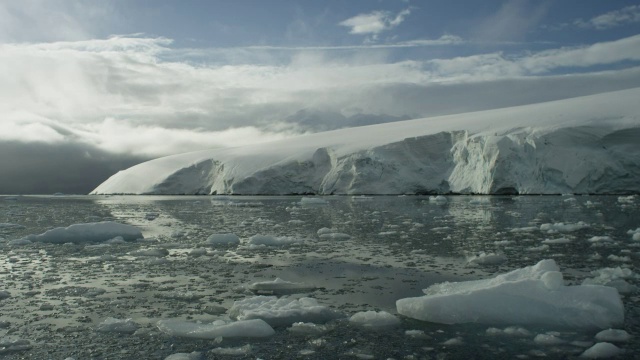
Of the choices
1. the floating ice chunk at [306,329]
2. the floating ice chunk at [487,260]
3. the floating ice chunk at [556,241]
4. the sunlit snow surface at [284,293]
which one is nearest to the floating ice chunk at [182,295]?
the sunlit snow surface at [284,293]

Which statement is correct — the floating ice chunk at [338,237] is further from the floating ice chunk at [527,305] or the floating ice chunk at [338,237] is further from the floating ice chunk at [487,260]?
the floating ice chunk at [527,305]

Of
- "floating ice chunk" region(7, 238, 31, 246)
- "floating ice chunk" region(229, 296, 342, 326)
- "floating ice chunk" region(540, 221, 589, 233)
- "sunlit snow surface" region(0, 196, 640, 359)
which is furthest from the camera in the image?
"floating ice chunk" region(540, 221, 589, 233)

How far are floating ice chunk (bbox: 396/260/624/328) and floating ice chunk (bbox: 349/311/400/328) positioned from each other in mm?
248

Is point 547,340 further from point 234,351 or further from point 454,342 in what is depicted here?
point 234,351

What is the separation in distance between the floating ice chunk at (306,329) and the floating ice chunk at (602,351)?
1765mm

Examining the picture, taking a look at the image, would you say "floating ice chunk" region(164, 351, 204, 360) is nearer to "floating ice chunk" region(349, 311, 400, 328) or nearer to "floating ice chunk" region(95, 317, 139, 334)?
"floating ice chunk" region(95, 317, 139, 334)

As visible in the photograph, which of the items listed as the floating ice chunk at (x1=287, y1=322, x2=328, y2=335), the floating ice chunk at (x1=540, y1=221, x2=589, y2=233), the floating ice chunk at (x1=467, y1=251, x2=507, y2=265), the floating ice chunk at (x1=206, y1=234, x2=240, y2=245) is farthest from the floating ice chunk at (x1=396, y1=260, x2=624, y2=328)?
the floating ice chunk at (x1=540, y1=221, x2=589, y2=233)

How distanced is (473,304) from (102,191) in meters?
65.1

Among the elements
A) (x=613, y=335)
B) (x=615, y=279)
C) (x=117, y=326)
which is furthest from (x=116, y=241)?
(x=613, y=335)

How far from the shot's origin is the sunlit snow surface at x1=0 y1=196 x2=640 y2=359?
11.4 ft

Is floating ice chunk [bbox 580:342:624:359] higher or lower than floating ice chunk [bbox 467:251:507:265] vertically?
lower

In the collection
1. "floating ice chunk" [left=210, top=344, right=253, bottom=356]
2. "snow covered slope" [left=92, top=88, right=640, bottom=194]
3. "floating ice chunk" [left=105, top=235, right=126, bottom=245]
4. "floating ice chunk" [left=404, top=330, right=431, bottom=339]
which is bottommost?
"floating ice chunk" [left=404, top=330, right=431, bottom=339]

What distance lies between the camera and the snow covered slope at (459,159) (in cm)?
2822

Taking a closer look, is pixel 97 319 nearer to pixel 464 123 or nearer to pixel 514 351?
pixel 514 351
